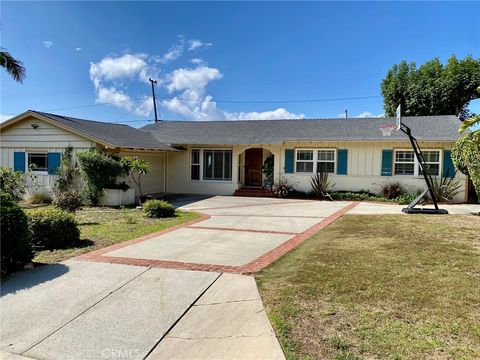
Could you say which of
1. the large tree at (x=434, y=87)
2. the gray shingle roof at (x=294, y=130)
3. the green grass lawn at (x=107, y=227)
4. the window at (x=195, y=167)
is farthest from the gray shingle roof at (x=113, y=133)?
the large tree at (x=434, y=87)

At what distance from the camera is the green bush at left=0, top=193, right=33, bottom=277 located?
5.41m

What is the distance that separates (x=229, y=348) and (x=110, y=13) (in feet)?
43.5

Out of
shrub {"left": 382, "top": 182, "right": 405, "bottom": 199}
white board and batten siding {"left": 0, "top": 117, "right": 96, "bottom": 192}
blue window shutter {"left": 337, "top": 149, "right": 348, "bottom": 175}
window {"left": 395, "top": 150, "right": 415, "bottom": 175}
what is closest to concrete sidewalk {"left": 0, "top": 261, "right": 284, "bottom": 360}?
white board and batten siding {"left": 0, "top": 117, "right": 96, "bottom": 192}

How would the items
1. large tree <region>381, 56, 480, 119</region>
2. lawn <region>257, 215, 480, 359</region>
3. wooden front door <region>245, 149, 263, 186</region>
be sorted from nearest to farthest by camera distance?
lawn <region>257, 215, 480, 359</region>
wooden front door <region>245, 149, 263, 186</region>
large tree <region>381, 56, 480, 119</region>

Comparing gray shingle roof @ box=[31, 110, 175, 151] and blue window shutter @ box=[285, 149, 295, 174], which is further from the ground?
gray shingle roof @ box=[31, 110, 175, 151]

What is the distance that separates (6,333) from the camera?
148 inches

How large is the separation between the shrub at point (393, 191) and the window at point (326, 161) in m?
2.67

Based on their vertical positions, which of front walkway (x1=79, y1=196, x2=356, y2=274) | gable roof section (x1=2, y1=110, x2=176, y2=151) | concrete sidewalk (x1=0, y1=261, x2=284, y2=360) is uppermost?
gable roof section (x1=2, y1=110, x2=176, y2=151)

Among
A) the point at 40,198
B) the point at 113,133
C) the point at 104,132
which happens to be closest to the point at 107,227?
the point at 40,198

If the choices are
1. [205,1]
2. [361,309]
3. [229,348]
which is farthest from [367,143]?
[229,348]

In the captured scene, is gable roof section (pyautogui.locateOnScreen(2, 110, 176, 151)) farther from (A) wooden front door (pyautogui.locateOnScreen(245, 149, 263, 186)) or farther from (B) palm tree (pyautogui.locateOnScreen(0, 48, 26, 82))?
(A) wooden front door (pyautogui.locateOnScreen(245, 149, 263, 186))

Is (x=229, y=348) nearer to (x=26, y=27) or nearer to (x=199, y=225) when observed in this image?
(x=199, y=225)

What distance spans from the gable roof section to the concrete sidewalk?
10375 mm

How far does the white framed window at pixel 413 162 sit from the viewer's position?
16.1 meters
